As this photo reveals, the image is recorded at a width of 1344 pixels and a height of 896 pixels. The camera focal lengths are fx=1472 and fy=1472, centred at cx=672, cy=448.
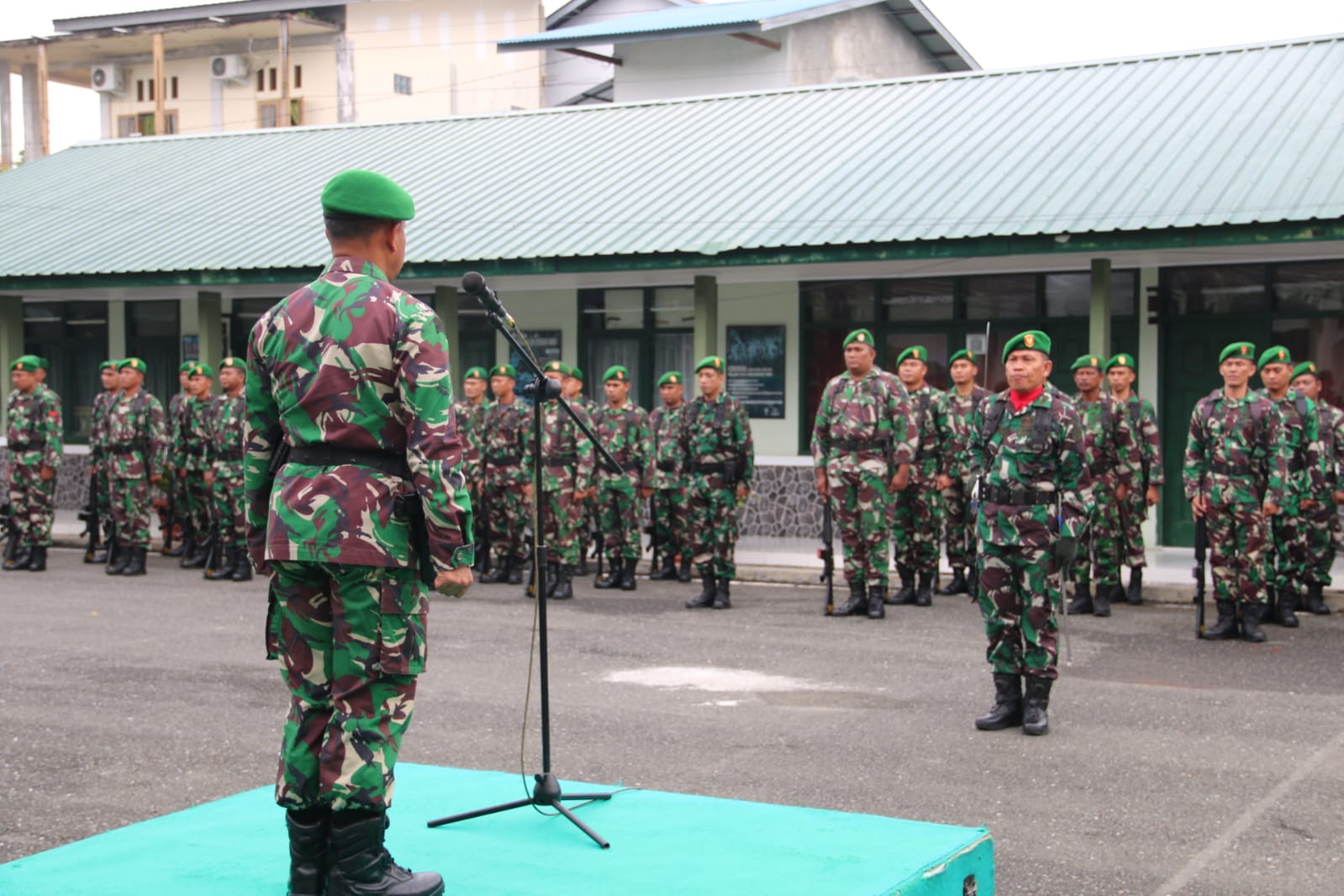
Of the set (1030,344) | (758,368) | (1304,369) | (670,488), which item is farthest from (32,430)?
(1304,369)

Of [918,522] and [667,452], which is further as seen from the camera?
[667,452]

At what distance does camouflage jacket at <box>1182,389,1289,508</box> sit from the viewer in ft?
34.3

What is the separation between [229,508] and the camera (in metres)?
14.2

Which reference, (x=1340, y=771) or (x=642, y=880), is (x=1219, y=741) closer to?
(x=1340, y=771)

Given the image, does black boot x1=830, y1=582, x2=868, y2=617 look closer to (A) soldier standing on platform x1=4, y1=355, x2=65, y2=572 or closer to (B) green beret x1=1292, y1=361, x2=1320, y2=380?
(B) green beret x1=1292, y1=361, x2=1320, y2=380

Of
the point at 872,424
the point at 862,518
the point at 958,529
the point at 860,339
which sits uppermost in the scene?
the point at 860,339

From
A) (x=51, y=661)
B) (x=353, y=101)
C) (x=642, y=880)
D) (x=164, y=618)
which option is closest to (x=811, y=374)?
(x=164, y=618)

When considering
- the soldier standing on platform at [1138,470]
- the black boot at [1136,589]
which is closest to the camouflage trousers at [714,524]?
the soldier standing on platform at [1138,470]

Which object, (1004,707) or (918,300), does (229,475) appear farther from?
(1004,707)

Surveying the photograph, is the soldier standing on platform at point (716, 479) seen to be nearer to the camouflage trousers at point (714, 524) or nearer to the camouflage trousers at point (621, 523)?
the camouflage trousers at point (714, 524)

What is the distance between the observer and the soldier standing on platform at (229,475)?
45.9ft

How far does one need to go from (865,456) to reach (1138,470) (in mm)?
2459

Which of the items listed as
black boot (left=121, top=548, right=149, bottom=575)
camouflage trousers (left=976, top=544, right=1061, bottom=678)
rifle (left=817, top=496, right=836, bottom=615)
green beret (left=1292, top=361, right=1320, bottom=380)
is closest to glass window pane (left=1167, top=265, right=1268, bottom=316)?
green beret (left=1292, top=361, right=1320, bottom=380)

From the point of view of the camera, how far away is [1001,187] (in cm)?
1527
